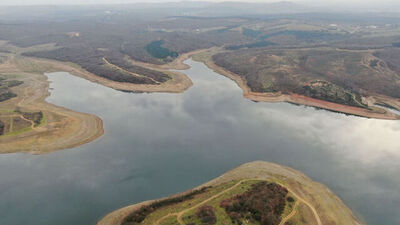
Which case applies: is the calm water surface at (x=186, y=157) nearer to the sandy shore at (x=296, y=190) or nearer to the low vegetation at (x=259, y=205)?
the sandy shore at (x=296, y=190)

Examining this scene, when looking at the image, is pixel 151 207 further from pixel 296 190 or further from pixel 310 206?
pixel 310 206

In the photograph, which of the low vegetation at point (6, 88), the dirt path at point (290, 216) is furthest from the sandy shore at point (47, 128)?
the dirt path at point (290, 216)

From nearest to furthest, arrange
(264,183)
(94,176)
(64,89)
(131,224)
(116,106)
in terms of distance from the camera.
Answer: (131,224) → (264,183) → (94,176) → (116,106) → (64,89)

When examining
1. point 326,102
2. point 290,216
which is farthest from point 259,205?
point 326,102

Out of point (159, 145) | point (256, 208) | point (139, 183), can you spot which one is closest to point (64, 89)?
point (159, 145)

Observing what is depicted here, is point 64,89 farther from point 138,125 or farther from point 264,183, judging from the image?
point 264,183
